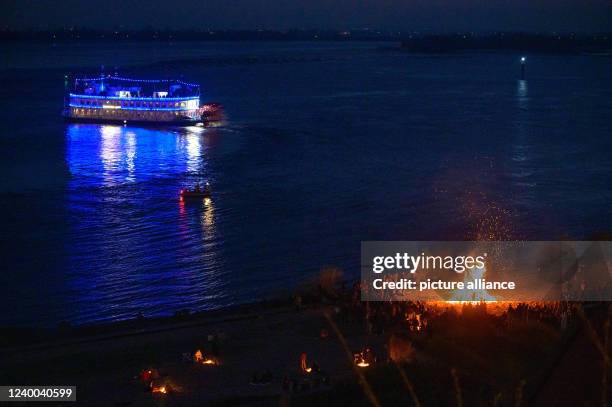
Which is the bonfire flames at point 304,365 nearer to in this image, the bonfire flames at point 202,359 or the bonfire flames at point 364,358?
the bonfire flames at point 364,358

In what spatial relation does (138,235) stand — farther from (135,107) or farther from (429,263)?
(135,107)

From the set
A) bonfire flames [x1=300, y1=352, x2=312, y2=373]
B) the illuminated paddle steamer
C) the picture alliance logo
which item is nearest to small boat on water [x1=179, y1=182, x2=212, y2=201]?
the picture alliance logo

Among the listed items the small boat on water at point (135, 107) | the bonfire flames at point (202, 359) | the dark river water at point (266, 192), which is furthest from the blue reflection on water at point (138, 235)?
the small boat on water at point (135, 107)

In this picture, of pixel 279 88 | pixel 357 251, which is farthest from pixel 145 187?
pixel 279 88

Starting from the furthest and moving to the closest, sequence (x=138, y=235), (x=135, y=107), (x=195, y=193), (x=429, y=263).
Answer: (x=135, y=107)
(x=195, y=193)
(x=138, y=235)
(x=429, y=263)

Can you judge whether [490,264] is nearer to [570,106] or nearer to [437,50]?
[570,106]

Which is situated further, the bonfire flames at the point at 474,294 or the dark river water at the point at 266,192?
the dark river water at the point at 266,192

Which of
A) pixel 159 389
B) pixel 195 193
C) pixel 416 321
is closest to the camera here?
pixel 159 389

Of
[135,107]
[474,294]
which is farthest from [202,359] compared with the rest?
[135,107]
